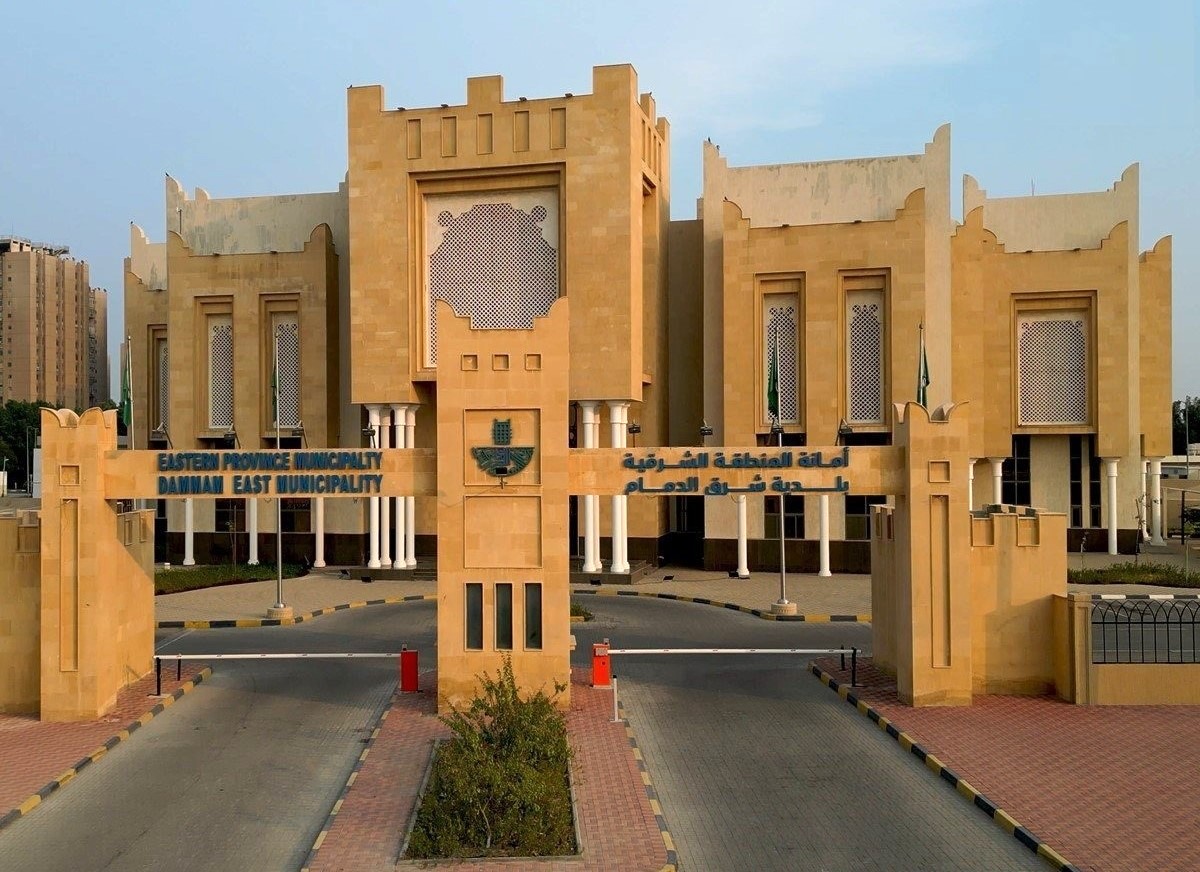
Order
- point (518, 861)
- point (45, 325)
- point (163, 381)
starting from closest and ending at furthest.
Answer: point (518, 861) < point (163, 381) < point (45, 325)

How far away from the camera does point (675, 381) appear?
4306 centimetres

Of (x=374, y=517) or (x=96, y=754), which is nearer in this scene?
(x=96, y=754)

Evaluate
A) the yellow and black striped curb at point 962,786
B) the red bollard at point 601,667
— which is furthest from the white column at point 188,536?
the yellow and black striped curb at point 962,786

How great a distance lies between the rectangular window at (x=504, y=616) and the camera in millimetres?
18406

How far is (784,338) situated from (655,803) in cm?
2826

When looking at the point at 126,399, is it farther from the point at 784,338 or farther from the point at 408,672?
the point at 784,338

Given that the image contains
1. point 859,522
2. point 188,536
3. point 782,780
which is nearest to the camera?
point 782,780

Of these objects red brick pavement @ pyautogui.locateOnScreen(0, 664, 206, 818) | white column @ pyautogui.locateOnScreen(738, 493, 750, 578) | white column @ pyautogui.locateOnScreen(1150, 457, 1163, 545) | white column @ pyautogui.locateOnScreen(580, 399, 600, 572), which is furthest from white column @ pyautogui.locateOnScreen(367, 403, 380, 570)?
white column @ pyautogui.locateOnScreen(1150, 457, 1163, 545)

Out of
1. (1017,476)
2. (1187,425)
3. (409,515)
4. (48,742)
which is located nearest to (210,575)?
(409,515)

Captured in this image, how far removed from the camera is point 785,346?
130ft

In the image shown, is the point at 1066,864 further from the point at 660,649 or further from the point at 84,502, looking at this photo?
the point at 84,502

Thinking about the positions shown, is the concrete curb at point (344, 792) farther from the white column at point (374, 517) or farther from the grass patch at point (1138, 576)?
the grass patch at point (1138, 576)

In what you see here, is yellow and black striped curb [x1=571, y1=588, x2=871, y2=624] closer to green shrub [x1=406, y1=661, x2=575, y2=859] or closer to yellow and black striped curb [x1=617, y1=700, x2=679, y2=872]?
yellow and black striped curb [x1=617, y1=700, x2=679, y2=872]

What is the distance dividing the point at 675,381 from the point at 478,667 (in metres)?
26.1
